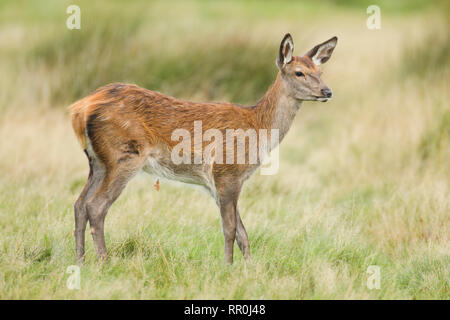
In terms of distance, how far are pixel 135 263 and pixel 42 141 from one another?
441 centimetres

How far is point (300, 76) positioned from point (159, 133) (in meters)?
1.42

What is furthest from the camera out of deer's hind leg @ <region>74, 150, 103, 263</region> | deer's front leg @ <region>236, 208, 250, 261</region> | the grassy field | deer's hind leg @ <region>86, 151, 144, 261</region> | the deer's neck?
the deer's neck

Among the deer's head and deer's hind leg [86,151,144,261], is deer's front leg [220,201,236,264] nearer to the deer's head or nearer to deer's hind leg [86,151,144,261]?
deer's hind leg [86,151,144,261]

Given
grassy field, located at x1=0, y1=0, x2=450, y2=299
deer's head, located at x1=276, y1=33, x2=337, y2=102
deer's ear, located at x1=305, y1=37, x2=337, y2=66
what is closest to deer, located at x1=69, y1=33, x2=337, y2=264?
deer's head, located at x1=276, y1=33, x2=337, y2=102

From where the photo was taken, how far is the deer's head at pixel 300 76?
239 inches

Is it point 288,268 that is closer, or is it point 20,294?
point 20,294

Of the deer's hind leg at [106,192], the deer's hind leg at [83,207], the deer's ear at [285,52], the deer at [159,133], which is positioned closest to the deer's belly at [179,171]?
the deer at [159,133]

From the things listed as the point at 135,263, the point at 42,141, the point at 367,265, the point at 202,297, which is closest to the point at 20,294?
the point at 135,263

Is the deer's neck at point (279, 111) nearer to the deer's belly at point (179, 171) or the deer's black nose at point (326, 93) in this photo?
the deer's black nose at point (326, 93)

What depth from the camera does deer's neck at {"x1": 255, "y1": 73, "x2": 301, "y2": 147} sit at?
6.28m

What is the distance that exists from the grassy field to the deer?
0.34 meters

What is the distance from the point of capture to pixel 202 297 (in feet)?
16.8
